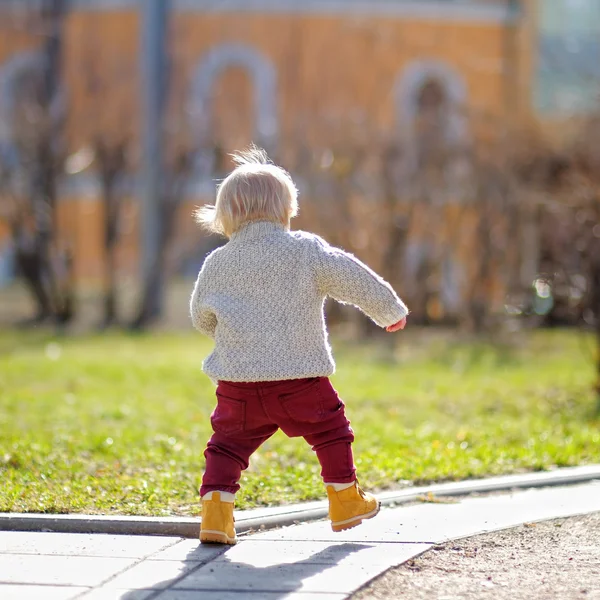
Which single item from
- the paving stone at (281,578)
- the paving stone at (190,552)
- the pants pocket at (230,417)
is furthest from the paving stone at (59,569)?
the pants pocket at (230,417)

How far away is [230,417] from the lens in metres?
4.45

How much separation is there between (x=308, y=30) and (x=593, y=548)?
16.8 meters

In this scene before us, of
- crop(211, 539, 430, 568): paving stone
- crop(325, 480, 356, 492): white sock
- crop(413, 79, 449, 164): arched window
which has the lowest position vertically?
crop(211, 539, 430, 568): paving stone

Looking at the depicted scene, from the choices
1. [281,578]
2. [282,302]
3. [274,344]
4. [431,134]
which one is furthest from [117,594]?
[431,134]

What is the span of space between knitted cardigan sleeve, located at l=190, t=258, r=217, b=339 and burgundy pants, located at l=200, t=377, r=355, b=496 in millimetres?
257

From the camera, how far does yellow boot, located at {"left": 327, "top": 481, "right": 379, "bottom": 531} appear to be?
4422mm

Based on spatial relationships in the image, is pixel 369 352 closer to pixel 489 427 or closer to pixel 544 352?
pixel 544 352

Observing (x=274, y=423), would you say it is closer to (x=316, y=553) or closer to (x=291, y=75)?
(x=316, y=553)

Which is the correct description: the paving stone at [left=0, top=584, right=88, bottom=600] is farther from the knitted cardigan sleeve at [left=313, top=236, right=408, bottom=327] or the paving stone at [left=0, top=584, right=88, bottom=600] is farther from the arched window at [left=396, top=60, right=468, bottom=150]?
the arched window at [left=396, top=60, right=468, bottom=150]

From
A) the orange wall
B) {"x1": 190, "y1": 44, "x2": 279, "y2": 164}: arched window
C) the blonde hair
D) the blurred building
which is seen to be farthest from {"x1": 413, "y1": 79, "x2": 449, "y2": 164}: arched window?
the blonde hair

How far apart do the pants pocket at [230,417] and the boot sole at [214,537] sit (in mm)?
371

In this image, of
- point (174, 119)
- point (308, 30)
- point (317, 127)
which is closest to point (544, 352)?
point (317, 127)

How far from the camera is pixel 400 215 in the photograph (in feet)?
41.8

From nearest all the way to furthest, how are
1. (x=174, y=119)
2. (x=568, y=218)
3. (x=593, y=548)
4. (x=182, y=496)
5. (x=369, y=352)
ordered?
(x=593, y=548) → (x=182, y=496) → (x=568, y=218) → (x=369, y=352) → (x=174, y=119)
